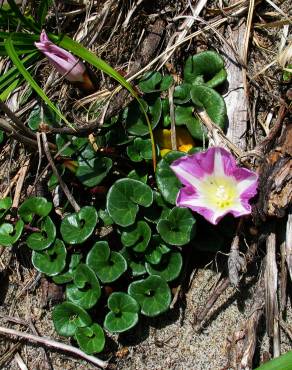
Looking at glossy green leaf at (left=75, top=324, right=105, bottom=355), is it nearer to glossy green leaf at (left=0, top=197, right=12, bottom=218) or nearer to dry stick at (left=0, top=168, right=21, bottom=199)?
glossy green leaf at (left=0, top=197, right=12, bottom=218)

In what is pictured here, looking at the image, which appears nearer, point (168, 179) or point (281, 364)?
point (281, 364)

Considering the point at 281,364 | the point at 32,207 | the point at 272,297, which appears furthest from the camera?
the point at 32,207

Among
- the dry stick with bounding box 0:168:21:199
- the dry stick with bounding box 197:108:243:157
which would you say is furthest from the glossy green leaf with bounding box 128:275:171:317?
the dry stick with bounding box 0:168:21:199

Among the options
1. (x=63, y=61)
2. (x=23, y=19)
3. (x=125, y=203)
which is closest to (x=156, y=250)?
(x=125, y=203)

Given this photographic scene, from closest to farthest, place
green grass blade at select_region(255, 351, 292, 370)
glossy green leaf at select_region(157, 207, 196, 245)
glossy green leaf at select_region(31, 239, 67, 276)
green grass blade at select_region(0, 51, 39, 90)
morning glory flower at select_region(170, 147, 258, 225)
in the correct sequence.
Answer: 1. green grass blade at select_region(255, 351, 292, 370)
2. morning glory flower at select_region(170, 147, 258, 225)
3. glossy green leaf at select_region(157, 207, 196, 245)
4. glossy green leaf at select_region(31, 239, 67, 276)
5. green grass blade at select_region(0, 51, 39, 90)

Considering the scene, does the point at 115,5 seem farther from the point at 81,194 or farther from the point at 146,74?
the point at 81,194

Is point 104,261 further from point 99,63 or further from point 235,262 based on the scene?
point 99,63

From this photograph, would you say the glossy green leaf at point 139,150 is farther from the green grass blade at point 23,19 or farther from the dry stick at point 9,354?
the dry stick at point 9,354

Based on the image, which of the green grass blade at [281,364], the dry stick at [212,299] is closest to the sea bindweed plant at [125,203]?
the dry stick at [212,299]
